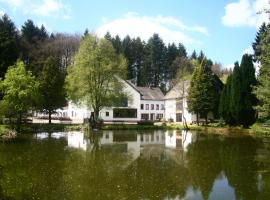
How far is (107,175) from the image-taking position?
665 inches

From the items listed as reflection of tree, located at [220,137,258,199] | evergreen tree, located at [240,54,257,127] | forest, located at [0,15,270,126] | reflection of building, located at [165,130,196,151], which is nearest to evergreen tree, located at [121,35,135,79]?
forest, located at [0,15,270,126]

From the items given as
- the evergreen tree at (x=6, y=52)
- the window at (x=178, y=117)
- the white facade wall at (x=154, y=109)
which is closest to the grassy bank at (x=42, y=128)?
the evergreen tree at (x=6, y=52)

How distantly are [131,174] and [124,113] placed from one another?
53432 millimetres

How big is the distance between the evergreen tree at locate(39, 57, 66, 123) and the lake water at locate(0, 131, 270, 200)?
26.8m

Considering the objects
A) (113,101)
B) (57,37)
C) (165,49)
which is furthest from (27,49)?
(165,49)

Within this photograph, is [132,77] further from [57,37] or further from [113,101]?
[113,101]

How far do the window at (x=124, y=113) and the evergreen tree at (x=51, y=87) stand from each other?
617 inches

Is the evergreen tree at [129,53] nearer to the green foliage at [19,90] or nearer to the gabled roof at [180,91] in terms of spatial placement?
the gabled roof at [180,91]

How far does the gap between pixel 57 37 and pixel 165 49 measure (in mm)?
33419

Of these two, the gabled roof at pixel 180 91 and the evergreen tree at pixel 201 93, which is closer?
the evergreen tree at pixel 201 93

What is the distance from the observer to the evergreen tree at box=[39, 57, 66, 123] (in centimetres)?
5259

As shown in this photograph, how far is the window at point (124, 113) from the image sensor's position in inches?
2724

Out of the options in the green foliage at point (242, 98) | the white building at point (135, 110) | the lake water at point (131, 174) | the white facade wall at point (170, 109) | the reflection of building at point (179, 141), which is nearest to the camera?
the lake water at point (131, 174)

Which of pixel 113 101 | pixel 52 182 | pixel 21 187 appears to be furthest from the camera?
pixel 113 101
